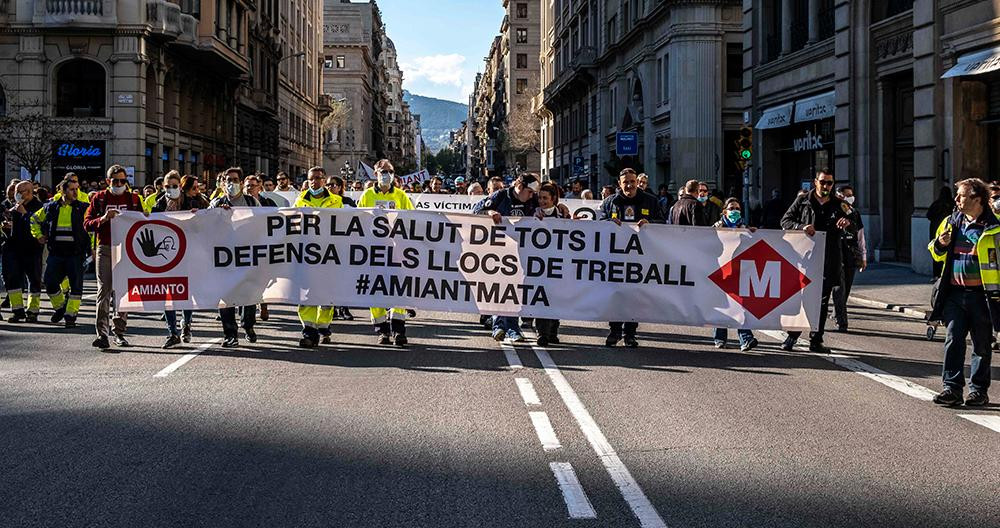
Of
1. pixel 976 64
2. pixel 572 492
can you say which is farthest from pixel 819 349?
pixel 976 64

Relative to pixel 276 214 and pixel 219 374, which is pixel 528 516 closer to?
pixel 219 374

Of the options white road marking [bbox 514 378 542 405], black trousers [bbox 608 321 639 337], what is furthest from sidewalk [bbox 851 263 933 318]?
white road marking [bbox 514 378 542 405]

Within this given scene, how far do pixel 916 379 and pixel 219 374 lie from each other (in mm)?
6576

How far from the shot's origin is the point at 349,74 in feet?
395

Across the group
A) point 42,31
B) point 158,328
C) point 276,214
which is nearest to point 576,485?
point 276,214

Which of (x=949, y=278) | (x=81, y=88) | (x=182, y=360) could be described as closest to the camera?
(x=949, y=278)

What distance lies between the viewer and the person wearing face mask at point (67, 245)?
14312 mm

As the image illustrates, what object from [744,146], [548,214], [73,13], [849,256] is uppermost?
[73,13]

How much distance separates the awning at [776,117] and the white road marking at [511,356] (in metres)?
20.9

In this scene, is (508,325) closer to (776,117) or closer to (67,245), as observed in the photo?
(67,245)

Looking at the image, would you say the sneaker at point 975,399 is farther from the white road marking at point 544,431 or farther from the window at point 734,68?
the window at point 734,68

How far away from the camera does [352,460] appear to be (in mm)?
6645

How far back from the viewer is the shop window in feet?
123

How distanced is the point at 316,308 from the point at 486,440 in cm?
557
